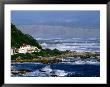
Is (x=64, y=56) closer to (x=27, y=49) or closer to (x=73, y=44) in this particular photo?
(x=73, y=44)

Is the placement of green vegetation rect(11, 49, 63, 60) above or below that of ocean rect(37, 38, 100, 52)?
below

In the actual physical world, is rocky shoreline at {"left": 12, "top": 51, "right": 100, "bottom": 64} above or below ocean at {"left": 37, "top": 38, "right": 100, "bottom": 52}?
below

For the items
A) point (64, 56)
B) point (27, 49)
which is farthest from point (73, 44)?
point (27, 49)

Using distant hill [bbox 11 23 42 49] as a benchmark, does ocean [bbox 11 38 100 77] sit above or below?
below

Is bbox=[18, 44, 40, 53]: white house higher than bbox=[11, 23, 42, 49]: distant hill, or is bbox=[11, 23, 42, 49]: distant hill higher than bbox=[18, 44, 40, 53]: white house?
bbox=[11, 23, 42, 49]: distant hill

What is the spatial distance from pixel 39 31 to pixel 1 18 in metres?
0.19

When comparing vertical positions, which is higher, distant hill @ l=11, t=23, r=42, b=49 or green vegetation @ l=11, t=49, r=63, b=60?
distant hill @ l=11, t=23, r=42, b=49

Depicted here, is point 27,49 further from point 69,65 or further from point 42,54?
point 69,65

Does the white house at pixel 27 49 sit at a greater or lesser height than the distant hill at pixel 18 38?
lesser

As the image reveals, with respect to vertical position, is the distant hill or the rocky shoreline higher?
the distant hill

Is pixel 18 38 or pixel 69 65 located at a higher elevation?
pixel 18 38

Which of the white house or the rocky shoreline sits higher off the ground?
the white house

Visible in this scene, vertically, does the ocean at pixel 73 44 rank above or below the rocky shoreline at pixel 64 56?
above

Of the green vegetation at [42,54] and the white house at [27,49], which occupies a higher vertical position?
the white house at [27,49]
